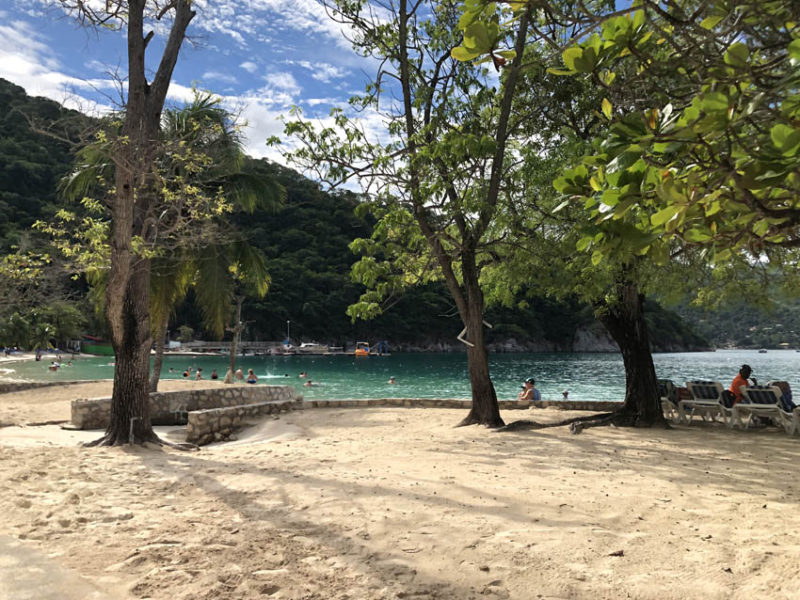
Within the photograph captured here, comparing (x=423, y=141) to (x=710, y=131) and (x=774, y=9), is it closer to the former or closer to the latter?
(x=774, y=9)

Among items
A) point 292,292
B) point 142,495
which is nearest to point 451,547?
point 142,495

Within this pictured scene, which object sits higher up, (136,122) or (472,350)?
(136,122)

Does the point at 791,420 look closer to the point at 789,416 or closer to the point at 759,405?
the point at 789,416

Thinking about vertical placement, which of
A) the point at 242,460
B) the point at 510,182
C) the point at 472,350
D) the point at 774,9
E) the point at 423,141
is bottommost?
the point at 242,460

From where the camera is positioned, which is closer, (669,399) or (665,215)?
(665,215)

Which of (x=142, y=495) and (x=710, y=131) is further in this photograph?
(x=142, y=495)

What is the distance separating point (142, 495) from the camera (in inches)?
183

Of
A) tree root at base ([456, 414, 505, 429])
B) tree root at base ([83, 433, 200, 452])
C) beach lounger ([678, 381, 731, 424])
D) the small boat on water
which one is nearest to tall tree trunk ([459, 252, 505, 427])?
tree root at base ([456, 414, 505, 429])

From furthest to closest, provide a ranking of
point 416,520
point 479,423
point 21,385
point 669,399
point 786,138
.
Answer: point 21,385 → point 669,399 → point 479,423 → point 416,520 → point 786,138

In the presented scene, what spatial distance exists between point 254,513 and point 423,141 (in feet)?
21.5

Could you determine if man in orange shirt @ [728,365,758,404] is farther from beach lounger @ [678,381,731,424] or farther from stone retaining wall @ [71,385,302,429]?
stone retaining wall @ [71,385,302,429]

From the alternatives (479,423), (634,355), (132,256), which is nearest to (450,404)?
(479,423)

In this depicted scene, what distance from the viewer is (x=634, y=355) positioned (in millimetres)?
9586

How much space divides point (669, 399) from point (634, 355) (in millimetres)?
1581
